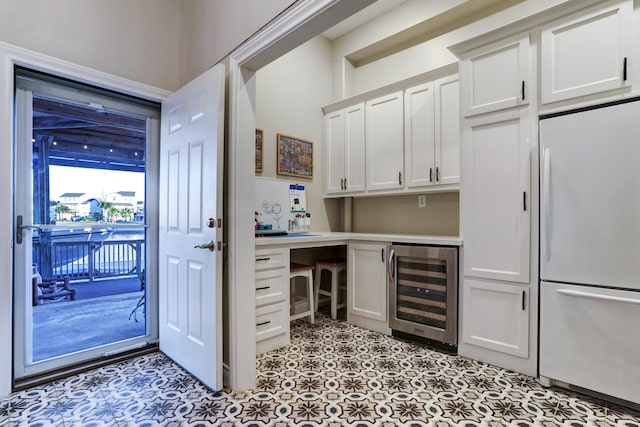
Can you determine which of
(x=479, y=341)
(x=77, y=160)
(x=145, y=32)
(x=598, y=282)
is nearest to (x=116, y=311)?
(x=77, y=160)

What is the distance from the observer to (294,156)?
3.71 metres

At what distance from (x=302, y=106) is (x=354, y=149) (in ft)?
2.61

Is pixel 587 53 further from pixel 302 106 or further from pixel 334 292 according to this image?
pixel 334 292

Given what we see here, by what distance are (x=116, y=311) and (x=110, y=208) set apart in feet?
2.89

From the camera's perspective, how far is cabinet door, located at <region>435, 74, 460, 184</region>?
2945 mm

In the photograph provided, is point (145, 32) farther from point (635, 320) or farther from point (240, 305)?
point (635, 320)

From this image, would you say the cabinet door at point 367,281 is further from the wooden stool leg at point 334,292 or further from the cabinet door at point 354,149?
the cabinet door at point 354,149

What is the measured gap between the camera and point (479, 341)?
242 cm

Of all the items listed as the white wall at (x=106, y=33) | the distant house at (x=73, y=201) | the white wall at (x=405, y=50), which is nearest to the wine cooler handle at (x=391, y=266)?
the white wall at (x=405, y=50)

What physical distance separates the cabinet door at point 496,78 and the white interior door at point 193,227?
1834 mm

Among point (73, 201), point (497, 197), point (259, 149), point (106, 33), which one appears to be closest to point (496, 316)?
point (497, 197)

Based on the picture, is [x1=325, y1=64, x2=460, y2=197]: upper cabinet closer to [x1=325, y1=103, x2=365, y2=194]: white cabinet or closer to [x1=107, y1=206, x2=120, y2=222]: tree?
[x1=325, y1=103, x2=365, y2=194]: white cabinet

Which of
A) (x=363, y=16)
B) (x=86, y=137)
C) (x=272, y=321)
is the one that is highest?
(x=363, y=16)

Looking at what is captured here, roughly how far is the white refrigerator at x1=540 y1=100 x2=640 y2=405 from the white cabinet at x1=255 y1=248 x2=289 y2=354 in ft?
6.05
